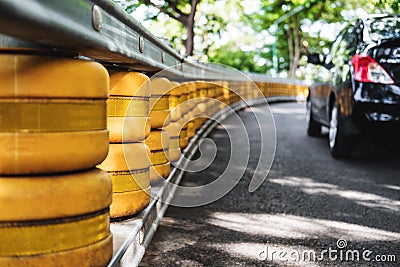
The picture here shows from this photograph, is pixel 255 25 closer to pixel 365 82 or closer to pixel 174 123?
pixel 365 82

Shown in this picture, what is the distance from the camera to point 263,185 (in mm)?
6453

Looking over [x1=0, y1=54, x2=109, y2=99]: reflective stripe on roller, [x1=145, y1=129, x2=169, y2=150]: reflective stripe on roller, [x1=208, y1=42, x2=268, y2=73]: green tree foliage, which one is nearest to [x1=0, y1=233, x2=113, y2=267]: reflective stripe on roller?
[x1=0, y1=54, x2=109, y2=99]: reflective stripe on roller

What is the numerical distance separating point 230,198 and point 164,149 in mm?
838

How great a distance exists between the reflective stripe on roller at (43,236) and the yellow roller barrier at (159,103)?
8.24 ft

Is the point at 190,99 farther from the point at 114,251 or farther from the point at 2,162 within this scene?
the point at 2,162

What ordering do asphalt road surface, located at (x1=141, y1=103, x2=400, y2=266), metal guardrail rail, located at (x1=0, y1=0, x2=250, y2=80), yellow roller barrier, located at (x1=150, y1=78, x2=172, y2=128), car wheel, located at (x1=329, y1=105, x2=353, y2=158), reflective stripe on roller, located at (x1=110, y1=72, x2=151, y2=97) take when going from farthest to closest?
car wheel, located at (x1=329, y1=105, x2=353, y2=158) < yellow roller barrier, located at (x1=150, y1=78, x2=172, y2=128) < asphalt road surface, located at (x1=141, y1=103, x2=400, y2=266) < reflective stripe on roller, located at (x1=110, y1=72, x2=151, y2=97) < metal guardrail rail, located at (x1=0, y1=0, x2=250, y2=80)

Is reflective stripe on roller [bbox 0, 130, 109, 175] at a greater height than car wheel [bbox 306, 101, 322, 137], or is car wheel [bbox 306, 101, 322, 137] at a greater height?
reflective stripe on roller [bbox 0, 130, 109, 175]

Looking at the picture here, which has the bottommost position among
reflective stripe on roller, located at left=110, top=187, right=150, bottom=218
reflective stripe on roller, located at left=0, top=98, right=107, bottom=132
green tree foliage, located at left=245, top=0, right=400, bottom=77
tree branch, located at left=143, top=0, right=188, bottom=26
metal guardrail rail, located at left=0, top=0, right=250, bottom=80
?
reflective stripe on roller, located at left=110, top=187, right=150, bottom=218

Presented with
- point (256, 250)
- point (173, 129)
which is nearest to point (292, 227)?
point (256, 250)

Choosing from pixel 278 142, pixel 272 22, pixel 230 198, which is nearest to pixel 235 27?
pixel 272 22

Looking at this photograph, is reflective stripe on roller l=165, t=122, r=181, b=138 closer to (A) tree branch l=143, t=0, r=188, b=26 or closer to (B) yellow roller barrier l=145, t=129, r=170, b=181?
(B) yellow roller barrier l=145, t=129, r=170, b=181

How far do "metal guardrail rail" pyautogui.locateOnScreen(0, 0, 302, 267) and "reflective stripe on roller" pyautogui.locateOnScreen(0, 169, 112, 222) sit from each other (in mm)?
469

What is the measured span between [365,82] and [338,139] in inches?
44.8

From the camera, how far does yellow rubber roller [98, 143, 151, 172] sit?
12.1 ft
